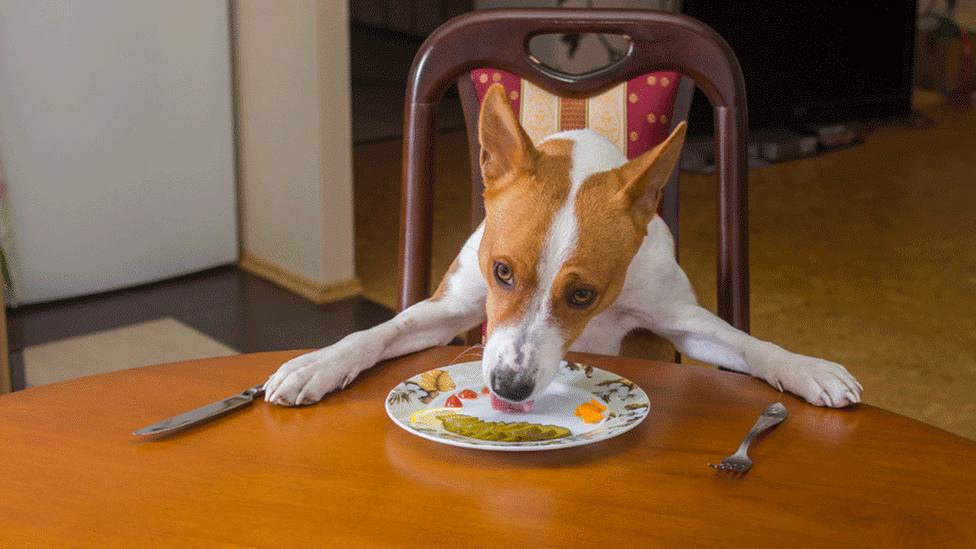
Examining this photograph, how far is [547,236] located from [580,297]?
0.25ft

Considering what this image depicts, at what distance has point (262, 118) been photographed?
12.4 feet

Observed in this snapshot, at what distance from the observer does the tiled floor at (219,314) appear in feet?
11.0

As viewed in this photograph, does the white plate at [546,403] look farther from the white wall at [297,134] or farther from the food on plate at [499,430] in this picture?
the white wall at [297,134]

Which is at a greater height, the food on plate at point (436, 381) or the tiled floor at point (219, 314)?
the food on plate at point (436, 381)

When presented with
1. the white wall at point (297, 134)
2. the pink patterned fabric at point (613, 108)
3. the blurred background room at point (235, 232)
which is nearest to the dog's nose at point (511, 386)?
the pink patterned fabric at point (613, 108)

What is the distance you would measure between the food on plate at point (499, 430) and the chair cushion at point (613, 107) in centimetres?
67

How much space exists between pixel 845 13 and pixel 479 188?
5276 mm

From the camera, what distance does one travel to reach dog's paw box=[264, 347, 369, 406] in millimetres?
1109

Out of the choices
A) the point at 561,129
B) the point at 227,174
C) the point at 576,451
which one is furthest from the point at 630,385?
the point at 227,174

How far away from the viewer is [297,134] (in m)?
3.66

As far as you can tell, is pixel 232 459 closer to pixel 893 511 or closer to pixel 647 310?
pixel 893 511

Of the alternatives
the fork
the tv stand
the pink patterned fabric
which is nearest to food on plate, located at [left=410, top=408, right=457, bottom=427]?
the fork

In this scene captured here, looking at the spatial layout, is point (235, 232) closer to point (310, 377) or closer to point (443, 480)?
point (310, 377)

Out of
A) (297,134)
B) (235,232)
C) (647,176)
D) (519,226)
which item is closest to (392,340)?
(519,226)
